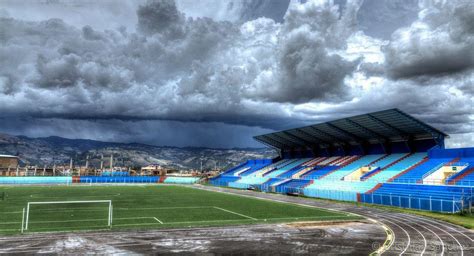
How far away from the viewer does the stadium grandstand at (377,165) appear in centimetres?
4412

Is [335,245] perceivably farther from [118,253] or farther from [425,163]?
[425,163]

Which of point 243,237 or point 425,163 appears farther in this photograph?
point 425,163

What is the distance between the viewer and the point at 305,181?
6938 centimetres

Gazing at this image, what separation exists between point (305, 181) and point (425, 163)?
21.0 meters

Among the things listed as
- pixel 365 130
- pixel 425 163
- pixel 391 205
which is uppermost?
pixel 365 130

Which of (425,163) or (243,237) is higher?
(425,163)

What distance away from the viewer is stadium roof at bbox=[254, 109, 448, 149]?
58.5 meters

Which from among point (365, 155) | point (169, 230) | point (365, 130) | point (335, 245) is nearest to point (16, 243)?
point (169, 230)

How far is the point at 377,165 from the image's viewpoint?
6562cm

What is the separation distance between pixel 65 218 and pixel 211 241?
1600 centimetres

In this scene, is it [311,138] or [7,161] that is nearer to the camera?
[311,138]

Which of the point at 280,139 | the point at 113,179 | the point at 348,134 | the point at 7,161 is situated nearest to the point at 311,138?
the point at 280,139

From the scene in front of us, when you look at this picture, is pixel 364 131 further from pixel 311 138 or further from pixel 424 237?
pixel 424 237

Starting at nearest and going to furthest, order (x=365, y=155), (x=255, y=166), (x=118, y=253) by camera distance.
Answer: (x=118, y=253) < (x=365, y=155) < (x=255, y=166)
